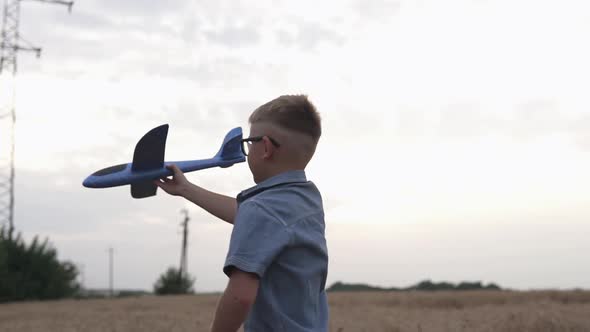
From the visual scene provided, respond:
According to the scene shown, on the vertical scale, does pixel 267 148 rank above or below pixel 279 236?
above

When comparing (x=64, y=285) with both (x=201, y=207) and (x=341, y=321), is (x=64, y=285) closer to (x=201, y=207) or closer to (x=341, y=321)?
(x=341, y=321)

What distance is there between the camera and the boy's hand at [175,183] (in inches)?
129

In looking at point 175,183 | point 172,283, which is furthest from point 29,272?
point 175,183

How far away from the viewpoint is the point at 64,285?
137 ft

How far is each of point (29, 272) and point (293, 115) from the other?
40818mm

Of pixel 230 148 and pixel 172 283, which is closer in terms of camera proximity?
pixel 230 148

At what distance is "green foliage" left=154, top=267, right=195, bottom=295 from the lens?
5200cm

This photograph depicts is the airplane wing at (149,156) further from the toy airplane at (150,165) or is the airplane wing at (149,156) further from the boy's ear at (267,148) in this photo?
the boy's ear at (267,148)

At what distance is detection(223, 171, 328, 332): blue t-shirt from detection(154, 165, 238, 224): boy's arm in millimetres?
639

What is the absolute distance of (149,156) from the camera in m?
3.16

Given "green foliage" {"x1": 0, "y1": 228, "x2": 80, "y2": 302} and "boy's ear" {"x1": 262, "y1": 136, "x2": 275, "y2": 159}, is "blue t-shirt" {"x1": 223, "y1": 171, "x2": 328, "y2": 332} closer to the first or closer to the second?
"boy's ear" {"x1": 262, "y1": 136, "x2": 275, "y2": 159}

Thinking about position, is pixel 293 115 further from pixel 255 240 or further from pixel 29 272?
pixel 29 272

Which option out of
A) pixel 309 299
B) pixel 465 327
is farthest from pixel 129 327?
pixel 309 299

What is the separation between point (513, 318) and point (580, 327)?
632 mm
